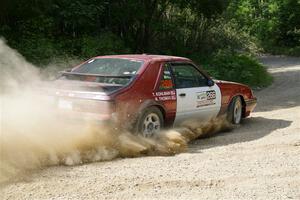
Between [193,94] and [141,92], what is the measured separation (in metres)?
1.31

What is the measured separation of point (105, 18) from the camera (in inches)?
740

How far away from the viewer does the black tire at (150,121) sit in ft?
24.1

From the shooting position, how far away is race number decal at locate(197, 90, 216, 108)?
338 inches

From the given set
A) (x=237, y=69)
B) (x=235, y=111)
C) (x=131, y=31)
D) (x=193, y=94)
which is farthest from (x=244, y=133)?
(x=131, y=31)

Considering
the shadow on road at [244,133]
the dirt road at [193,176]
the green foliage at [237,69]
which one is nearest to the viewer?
the dirt road at [193,176]

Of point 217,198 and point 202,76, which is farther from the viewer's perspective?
point 202,76

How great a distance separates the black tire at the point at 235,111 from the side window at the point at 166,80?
6.18 ft

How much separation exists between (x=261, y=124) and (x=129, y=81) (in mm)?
3629

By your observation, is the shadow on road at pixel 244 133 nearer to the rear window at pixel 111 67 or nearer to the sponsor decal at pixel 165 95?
the sponsor decal at pixel 165 95

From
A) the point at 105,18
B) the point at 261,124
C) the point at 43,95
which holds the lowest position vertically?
the point at 261,124

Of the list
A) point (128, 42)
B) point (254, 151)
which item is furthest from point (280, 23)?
point (254, 151)

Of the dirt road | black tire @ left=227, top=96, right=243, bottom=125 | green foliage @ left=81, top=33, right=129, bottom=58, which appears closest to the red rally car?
black tire @ left=227, top=96, right=243, bottom=125

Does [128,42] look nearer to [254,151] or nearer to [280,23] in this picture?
[254,151]

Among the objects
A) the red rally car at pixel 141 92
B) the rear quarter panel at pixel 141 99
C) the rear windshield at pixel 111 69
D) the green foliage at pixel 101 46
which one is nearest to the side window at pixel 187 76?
the red rally car at pixel 141 92
